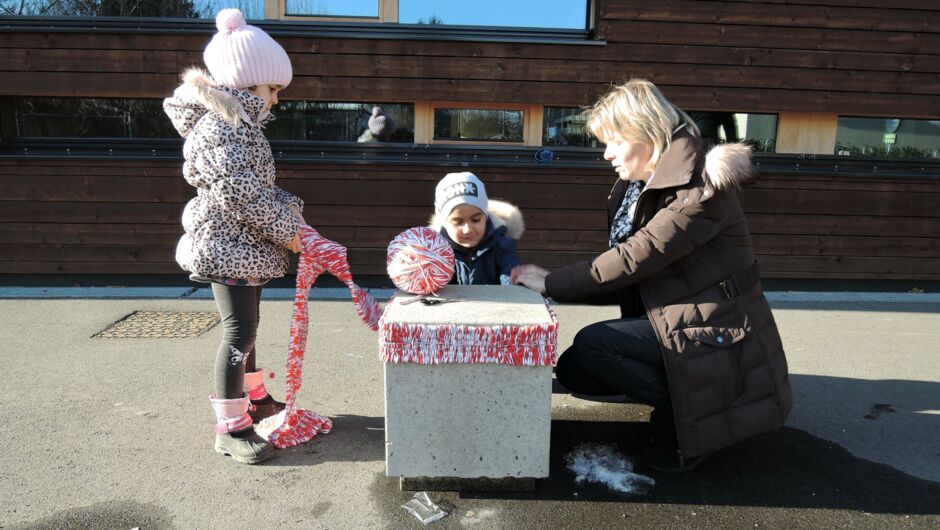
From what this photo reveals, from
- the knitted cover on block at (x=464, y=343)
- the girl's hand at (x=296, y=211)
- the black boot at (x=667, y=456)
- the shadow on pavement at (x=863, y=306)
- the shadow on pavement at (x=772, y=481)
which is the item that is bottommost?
the shadow on pavement at (x=863, y=306)

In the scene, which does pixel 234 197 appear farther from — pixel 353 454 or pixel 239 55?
pixel 353 454

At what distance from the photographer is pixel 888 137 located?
20.8ft

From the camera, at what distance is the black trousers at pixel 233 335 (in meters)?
2.67

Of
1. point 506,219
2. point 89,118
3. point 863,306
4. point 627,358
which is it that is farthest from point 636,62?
point 89,118

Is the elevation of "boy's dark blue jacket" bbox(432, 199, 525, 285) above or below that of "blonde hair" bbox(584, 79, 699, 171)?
below

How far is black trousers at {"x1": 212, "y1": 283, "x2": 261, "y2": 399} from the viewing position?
105 inches

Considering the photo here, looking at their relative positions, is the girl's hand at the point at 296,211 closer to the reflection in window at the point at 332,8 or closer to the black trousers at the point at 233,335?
the black trousers at the point at 233,335

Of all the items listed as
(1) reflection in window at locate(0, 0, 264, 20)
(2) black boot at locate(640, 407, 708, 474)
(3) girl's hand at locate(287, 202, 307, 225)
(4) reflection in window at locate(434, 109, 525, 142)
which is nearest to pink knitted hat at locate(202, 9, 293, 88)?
(3) girl's hand at locate(287, 202, 307, 225)

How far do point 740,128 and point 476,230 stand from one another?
434 centimetres

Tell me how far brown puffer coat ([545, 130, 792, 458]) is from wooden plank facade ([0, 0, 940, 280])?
3558mm

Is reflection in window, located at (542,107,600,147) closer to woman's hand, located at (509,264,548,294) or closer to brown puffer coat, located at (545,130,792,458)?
woman's hand, located at (509,264,548,294)

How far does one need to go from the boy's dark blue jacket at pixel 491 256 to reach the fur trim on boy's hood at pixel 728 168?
1.00 metres

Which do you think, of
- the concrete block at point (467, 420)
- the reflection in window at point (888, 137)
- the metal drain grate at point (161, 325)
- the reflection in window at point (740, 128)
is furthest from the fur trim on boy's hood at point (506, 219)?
the reflection in window at point (888, 137)

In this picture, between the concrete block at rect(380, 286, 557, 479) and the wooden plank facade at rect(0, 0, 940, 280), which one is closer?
the concrete block at rect(380, 286, 557, 479)
